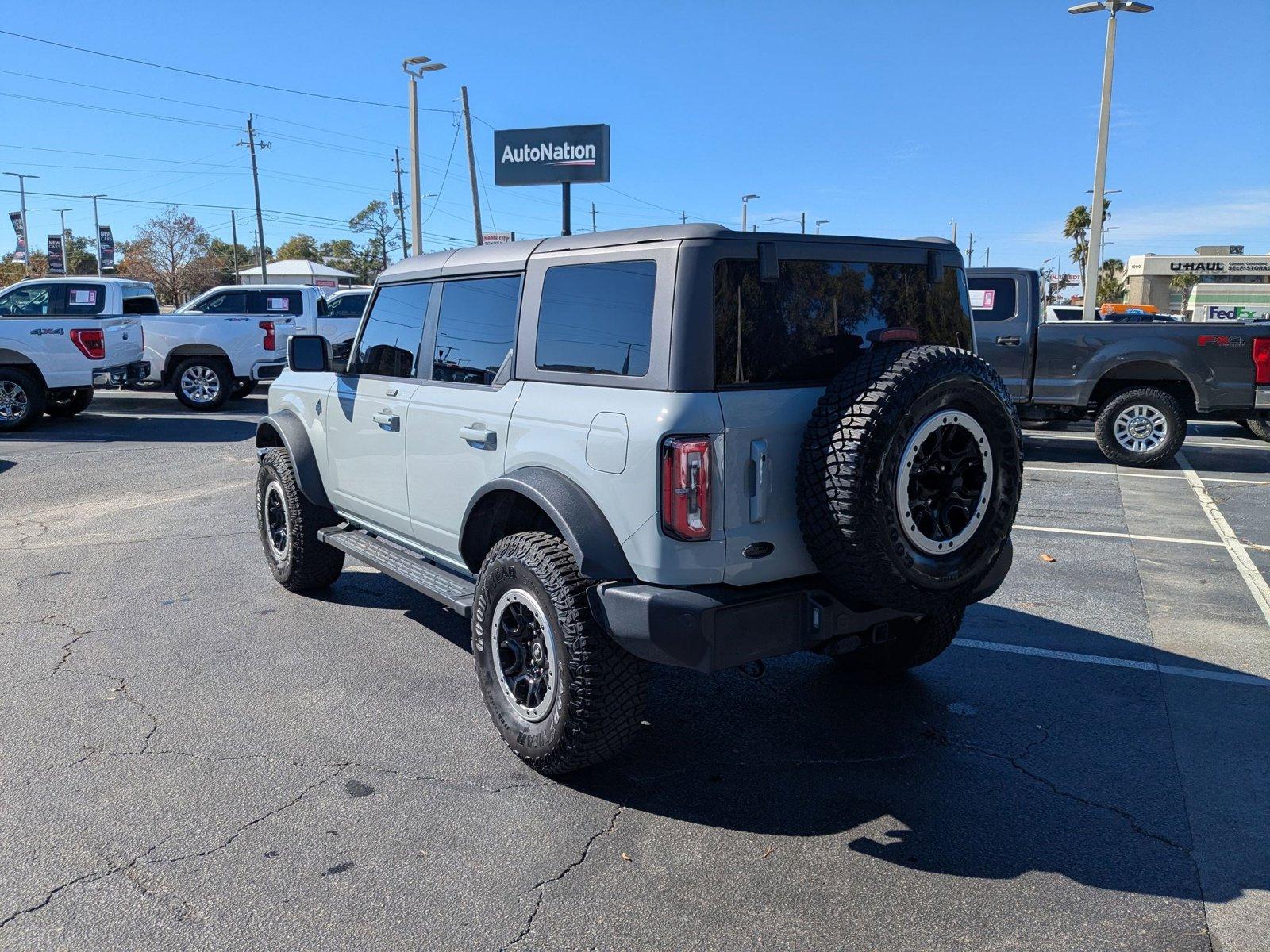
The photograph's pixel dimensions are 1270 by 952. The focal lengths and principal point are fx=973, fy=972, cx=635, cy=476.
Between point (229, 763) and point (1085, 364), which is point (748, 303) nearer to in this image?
point (229, 763)

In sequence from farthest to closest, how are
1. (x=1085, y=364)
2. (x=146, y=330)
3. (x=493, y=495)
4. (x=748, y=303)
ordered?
(x=146, y=330)
(x=1085, y=364)
(x=493, y=495)
(x=748, y=303)

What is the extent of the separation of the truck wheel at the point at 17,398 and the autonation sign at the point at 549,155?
19.8 metres

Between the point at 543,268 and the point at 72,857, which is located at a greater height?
the point at 543,268

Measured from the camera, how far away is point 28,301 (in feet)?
44.2

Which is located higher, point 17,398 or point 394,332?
point 394,332

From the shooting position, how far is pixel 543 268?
13.0 feet

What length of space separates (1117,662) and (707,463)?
3.04m

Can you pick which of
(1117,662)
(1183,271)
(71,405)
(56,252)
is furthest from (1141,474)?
(56,252)

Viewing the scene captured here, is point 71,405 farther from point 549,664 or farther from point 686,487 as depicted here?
point 686,487

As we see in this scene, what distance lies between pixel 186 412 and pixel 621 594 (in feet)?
49.7

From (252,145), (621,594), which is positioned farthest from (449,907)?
(252,145)

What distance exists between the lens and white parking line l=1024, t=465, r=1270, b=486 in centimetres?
1042

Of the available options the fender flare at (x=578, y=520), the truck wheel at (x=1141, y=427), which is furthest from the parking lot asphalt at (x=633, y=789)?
the truck wheel at (x=1141, y=427)

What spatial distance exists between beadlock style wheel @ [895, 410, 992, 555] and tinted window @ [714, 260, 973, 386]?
0.46 meters
